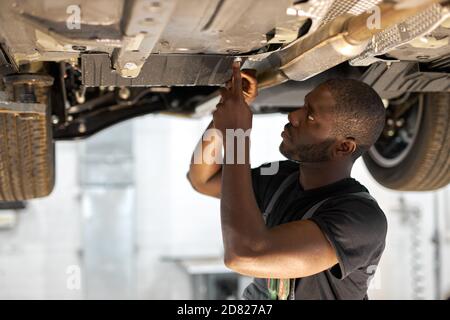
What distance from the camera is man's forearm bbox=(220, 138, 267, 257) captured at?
182 cm

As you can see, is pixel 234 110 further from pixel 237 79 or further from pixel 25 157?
pixel 25 157

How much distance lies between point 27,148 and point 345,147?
1.08 metres

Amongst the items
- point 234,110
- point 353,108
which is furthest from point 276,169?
point 234,110

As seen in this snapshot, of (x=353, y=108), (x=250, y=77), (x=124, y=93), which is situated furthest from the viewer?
(x=124, y=93)

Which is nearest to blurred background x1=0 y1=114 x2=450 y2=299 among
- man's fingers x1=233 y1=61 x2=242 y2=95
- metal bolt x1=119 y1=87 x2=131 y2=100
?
metal bolt x1=119 y1=87 x2=131 y2=100

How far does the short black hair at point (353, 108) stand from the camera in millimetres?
2090

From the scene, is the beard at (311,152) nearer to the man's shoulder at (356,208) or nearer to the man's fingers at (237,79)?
the man's shoulder at (356,208)

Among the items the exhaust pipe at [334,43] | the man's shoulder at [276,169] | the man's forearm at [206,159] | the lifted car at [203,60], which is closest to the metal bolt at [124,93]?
the lifted car at [203,60]

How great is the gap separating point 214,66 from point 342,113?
39cm

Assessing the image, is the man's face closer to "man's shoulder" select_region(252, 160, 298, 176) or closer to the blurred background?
"man's shoulder" select_region(252, 160, 298, 176)

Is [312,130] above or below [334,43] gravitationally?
below

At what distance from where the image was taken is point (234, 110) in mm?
1940

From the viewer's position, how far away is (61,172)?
318 inches

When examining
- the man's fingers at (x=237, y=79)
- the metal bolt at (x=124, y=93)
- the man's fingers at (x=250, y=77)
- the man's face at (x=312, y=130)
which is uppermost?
the metal bolt at (x=124, y=93)
